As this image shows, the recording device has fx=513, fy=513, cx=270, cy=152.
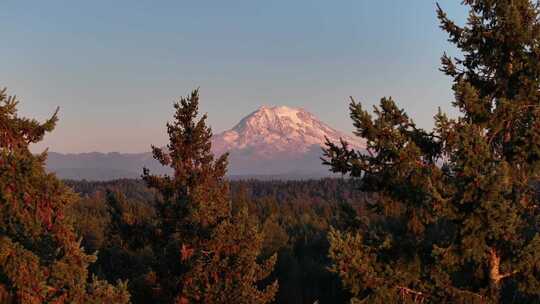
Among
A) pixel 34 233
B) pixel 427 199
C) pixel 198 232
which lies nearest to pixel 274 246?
pixel 198 232

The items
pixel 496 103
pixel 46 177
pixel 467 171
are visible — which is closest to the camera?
pixel 46 177

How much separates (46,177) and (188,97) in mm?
12494

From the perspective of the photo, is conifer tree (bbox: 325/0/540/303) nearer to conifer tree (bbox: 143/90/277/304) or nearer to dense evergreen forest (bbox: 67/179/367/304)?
dense evergreen forest (bbox: 67/179/367/304)

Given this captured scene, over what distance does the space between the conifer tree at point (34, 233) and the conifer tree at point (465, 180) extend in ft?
17.9

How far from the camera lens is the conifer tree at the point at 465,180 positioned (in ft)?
35.6

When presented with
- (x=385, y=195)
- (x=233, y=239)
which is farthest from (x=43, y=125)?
(x=233, y=239)

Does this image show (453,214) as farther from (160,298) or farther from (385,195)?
(160,298)

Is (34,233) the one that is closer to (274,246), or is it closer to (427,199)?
(427,199)

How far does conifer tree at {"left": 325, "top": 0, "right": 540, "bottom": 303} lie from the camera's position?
10.9 meters

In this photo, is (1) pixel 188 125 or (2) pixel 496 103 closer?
(2) pixel 496 103

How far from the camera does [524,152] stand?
11.6 metres

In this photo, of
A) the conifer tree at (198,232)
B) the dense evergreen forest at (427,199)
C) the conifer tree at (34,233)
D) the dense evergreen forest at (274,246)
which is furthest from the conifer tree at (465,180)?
the conifer tree at (198,232)

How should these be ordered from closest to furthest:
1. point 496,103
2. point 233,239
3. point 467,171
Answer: point 467,171 < point 496,103 < point 233,239

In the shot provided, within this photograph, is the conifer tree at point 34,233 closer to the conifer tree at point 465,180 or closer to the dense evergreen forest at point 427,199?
the dense evergreen forest at point 427,199
